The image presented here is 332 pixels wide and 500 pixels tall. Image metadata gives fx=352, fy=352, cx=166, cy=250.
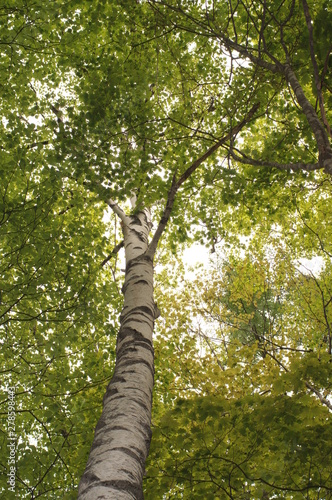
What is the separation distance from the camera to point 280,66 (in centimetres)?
308

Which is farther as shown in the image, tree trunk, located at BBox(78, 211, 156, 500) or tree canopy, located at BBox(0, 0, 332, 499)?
tree canopy, located at BBox(0, 0, 332, 499)

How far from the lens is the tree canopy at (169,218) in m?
3.01

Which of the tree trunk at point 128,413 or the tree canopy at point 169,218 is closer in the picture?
the tree trunk at point 128,413

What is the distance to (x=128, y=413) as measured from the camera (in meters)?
2.28

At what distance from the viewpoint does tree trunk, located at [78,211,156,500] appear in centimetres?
176

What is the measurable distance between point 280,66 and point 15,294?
3.68 metres

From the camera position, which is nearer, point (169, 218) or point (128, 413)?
point (128, 413)

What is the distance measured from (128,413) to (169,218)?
3494 mm

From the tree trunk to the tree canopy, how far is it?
61 cm

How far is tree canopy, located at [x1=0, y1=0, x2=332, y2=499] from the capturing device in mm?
3008

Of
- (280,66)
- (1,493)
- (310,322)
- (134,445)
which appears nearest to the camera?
(134,445)

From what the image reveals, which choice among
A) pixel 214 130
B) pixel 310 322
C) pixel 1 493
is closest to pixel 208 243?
pixel 214 130

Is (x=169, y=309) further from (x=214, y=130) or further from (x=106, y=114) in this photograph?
(x=106, y=114)

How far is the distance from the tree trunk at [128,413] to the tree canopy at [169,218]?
0.61 m
